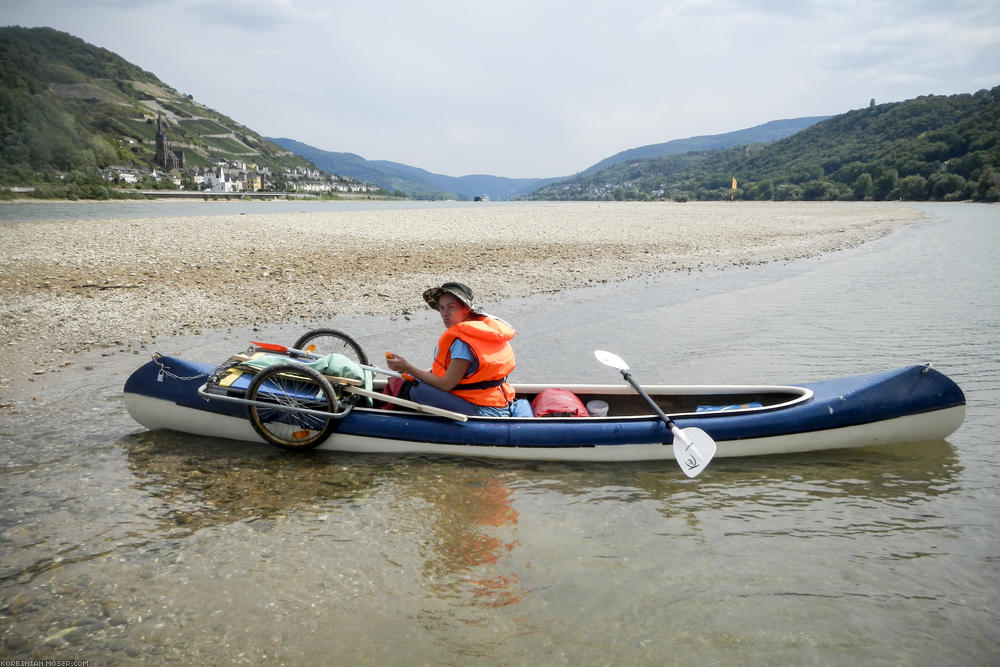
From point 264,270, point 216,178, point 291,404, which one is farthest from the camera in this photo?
point 216,178

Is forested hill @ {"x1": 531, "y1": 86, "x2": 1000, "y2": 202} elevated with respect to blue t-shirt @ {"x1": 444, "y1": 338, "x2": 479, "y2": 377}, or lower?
elevated

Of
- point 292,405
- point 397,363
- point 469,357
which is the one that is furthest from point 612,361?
point 292,405

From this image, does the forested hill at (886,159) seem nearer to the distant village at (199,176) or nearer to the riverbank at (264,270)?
the riverbank at (264,270)

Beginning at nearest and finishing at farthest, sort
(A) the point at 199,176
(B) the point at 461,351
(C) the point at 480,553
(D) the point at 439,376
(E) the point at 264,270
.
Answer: (C) the point at 480,553, (B) the point at 461,351, (D) the point at 439,376, (E) the point at 264,270, (A) the point at 199,176

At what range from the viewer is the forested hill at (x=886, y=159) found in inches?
3406

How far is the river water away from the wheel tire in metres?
0.24

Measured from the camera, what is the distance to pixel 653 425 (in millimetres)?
5574

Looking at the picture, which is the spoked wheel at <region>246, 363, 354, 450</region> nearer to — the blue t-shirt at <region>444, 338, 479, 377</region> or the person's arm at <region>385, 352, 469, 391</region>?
the person's arm at <region>385, 352, 469, 391</region>

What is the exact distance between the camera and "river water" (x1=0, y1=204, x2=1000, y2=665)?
3324 millimetres

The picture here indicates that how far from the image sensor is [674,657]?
3195mm

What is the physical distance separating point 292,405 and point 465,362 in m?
1.77

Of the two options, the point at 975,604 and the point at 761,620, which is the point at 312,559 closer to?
the point at 761,620

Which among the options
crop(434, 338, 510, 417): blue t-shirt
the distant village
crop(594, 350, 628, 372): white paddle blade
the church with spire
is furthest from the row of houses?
crop(434, 338, 510, 417): blue t-shirt

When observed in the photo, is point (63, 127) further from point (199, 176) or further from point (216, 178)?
point (216, 178)
